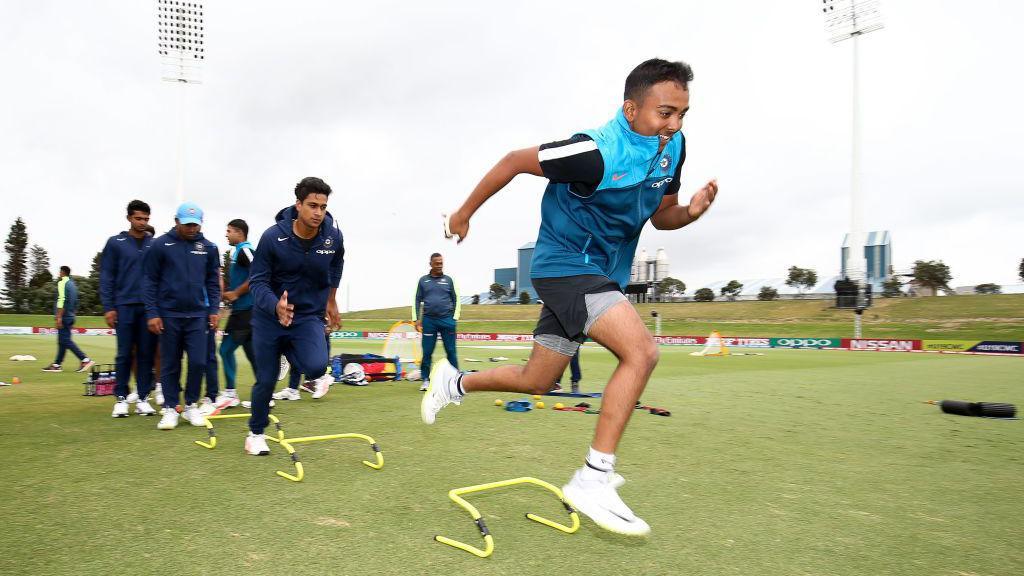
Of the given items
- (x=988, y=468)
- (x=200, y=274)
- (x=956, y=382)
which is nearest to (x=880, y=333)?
(x=956, y=382)

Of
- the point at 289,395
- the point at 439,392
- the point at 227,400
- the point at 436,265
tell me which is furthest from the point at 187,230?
the point at 436,265

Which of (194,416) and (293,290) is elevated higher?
(293,290)

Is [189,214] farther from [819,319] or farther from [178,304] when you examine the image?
[819,319]

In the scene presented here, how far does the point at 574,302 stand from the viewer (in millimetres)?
3178

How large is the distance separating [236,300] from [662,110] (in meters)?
6.54

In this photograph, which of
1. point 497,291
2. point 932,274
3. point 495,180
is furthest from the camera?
point 497,291

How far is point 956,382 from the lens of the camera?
12.2 metres

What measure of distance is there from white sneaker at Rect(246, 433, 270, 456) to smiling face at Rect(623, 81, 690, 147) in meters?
3.74

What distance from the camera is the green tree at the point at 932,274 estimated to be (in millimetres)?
109312

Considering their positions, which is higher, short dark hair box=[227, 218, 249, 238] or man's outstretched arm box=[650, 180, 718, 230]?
short dark hair box=[227, 218, 249, 238]

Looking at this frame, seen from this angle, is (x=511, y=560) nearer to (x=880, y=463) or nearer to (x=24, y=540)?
(x=24, y=540)

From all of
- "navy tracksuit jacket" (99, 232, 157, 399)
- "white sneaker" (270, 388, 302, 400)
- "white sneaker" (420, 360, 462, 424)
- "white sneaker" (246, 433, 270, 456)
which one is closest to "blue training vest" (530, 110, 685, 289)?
"white sneaker" (420, 360, 462, 424)

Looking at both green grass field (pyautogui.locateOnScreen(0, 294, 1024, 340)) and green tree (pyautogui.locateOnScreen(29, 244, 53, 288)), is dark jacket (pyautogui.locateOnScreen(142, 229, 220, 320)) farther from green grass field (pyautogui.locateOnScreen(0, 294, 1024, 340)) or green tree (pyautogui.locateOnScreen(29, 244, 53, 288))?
green tree (pyautogui.locateOnScreen(29, 244, 53, 288))

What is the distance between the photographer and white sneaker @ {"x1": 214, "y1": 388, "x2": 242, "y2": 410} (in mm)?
7373
